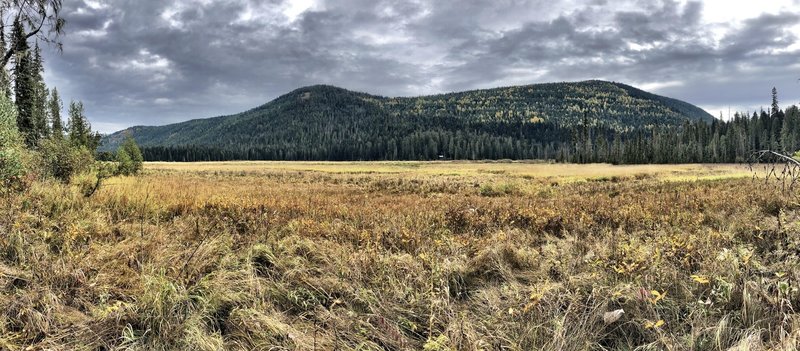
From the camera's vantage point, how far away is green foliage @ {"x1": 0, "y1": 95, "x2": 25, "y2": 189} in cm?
838

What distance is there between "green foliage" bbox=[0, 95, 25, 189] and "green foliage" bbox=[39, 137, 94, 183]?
1.10 meters

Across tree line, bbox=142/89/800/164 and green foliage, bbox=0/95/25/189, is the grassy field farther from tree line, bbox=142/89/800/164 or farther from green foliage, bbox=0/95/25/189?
tree line, bbox=142/89/800/164

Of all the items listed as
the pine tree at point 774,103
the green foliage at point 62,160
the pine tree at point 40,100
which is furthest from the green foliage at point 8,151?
the pine tree at point 774,103

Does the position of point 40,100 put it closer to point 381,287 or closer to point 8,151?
point 8,151

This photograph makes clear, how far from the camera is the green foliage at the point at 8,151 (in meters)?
8.38

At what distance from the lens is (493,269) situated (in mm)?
5082

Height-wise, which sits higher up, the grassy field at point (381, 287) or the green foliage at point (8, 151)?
the green foliage at point (8, 151)

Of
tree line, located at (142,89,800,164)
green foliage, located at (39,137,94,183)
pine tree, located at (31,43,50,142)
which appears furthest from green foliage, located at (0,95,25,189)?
pine tree, located at (31,43,50,142)

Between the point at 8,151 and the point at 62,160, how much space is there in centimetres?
369

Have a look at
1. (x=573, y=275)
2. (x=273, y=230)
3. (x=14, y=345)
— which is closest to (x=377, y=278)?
(x=573, y=275)

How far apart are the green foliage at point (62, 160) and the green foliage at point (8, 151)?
110 cm

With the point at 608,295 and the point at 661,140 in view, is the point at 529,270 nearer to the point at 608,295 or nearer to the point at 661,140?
the point at 608,295

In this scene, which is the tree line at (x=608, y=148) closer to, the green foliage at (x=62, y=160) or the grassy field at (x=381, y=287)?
the grassy field at (x=381, y=287)

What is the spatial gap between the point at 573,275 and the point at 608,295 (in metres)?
0.57
